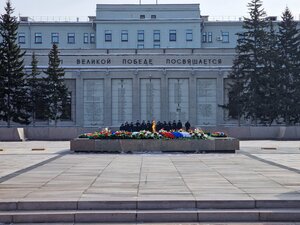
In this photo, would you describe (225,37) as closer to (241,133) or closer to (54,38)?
(54,38)

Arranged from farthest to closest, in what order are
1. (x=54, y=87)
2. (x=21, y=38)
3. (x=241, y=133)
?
(x=21, y=38) → (x=54, y=87) → (x=241, y=133)

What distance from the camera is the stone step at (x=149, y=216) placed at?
991 centimetres

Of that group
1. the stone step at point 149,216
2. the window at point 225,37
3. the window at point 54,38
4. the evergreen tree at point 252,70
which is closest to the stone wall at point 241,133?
the evergreen tree at point 252,70

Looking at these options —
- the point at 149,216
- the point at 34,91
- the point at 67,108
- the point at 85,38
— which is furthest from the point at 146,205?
the point at 85,38

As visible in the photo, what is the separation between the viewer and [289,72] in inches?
1978

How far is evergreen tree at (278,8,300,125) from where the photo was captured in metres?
49.9

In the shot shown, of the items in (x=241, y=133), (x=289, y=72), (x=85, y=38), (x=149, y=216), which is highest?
(x=85, y=38)

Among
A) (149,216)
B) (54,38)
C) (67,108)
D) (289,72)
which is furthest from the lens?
(54,38)

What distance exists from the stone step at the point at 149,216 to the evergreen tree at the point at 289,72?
40877 millimetres

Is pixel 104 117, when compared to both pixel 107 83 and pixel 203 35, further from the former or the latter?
pixel 203 35

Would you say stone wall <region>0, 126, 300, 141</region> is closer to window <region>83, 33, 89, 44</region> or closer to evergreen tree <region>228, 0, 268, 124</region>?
evergreen tree <region>228, 0, 268, 124</region>

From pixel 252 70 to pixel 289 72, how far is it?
3367 millimetres

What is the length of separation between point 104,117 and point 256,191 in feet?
146

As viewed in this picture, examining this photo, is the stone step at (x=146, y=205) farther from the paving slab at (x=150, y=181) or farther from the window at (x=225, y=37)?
the window at (x=225, y=37)
